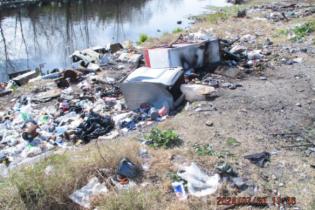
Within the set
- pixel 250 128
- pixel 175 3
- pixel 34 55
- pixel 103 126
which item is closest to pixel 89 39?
pixel 34 55

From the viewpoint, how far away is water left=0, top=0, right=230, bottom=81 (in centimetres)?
1125

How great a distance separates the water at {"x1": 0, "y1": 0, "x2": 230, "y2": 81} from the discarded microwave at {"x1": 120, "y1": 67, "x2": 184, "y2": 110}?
16.0 ft

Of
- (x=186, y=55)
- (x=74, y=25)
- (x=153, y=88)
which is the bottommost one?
(x=74, y=25)

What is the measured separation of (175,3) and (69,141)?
1400 centimetres

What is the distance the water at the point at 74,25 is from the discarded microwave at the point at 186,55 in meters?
4.39

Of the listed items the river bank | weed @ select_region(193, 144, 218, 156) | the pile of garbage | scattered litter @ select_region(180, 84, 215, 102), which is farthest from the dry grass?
scattered litter @ select_region(180, 84, 215, 102)

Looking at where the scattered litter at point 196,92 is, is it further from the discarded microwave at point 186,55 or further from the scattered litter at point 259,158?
the scattered litter at point 259,158

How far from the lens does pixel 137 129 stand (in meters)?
4.95

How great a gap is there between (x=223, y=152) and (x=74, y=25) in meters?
11.1

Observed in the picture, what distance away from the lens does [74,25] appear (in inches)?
552

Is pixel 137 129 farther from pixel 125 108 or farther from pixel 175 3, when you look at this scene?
pixel 175 3

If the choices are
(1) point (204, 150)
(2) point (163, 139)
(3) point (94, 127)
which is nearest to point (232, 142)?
(1) point (204, 150)

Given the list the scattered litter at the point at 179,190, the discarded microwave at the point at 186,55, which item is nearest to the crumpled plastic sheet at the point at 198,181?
the scattered litter at the point at 179,190
